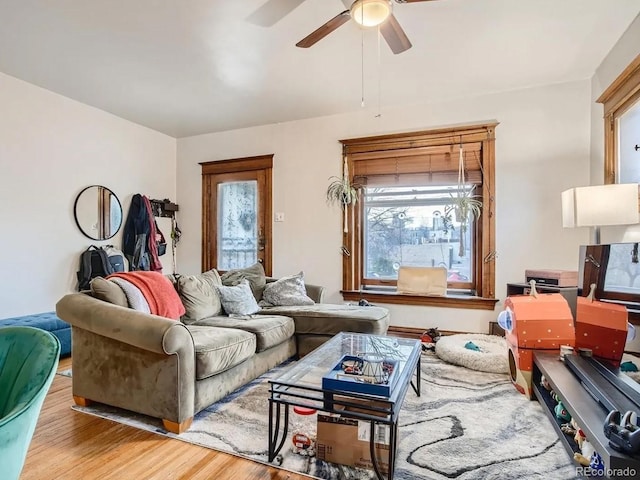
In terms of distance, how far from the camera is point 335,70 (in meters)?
3.32

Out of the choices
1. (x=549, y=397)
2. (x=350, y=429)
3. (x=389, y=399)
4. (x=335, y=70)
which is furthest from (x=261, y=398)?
(x=335, y=70)

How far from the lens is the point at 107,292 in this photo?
2252 mm

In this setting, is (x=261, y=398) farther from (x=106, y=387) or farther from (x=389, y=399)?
(x=389, y=399)

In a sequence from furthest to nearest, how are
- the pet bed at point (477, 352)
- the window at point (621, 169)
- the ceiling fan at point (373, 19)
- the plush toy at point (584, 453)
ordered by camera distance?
the pet bed at point (477, 352) → the ceiling fan at point (373, 19) → the window at point (621, 169) → the plush toy at point (584, 453)

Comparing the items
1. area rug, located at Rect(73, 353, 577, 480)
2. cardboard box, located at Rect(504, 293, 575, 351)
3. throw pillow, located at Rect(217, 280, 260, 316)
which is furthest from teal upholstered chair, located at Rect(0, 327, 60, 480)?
cardboard box, located at Rect(504, 293, 575, 351)

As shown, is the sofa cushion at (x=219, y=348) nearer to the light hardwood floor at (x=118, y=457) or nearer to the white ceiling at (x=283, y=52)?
the light hardwood floor at (x=118, y=457)

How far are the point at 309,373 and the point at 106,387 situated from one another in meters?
1.29

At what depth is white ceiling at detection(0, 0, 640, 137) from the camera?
2.45 m

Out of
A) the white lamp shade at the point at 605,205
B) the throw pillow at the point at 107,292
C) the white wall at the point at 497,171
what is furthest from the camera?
the white wall at the point at 497,171

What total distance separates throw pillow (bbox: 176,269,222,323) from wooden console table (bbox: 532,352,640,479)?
8.00ft

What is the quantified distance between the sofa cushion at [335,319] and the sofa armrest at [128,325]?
1.26 meters

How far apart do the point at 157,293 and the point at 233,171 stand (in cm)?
289

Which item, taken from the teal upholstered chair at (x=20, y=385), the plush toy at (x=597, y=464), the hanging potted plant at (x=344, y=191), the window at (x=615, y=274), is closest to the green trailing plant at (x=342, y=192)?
the hanging potted plant at (x=344, y=191)

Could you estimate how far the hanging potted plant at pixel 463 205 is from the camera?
3789 mm
